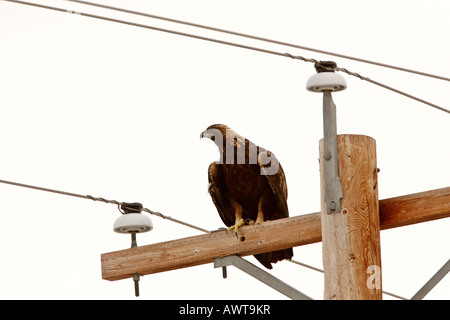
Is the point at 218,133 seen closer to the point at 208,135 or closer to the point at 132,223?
the point at 208,135

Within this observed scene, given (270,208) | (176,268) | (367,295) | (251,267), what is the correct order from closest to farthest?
(367,295), (251,267), (176,268), (270,208)

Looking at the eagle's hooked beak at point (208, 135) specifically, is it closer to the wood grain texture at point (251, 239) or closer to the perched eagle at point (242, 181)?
the perched eagle at point (242, 181)

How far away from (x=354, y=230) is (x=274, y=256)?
1982 millimetres

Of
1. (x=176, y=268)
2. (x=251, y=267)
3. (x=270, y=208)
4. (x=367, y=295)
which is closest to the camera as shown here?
(x=367, y=295)

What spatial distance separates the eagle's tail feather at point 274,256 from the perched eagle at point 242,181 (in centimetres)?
37

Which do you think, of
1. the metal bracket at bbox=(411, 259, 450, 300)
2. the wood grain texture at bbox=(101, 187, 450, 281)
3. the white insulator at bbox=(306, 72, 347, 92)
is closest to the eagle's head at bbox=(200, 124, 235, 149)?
the wood grain texture at bbox=(101, 187, 450, 281)

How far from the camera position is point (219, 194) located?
968 centimetres

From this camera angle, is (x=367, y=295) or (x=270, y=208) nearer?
(x=367, y=295)

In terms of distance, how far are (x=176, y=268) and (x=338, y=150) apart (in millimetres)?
1873

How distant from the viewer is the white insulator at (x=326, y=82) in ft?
24.3

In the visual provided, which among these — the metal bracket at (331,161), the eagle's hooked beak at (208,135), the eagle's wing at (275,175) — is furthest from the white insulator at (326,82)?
the eagle's hooked beak at (208,135)
